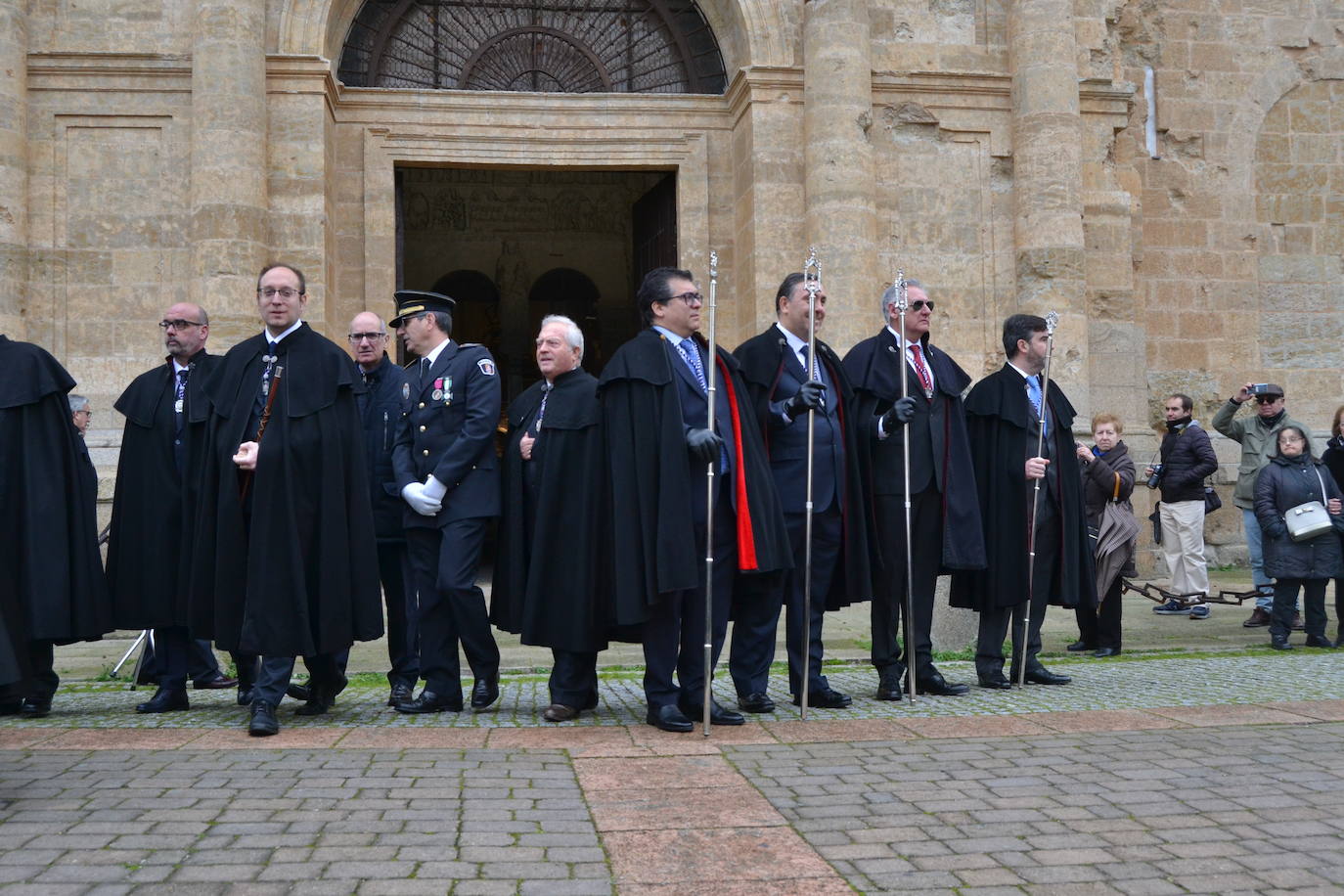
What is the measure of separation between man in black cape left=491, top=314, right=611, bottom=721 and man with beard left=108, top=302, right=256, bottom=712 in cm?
143

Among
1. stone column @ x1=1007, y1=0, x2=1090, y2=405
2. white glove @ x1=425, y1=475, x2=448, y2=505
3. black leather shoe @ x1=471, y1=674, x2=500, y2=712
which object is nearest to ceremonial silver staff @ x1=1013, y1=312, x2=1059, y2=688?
black leather shoe @ x1=471, y1=674, x2=500, y2=712

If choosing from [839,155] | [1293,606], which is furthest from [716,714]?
[839,155]

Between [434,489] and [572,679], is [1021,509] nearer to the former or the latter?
[572,679]

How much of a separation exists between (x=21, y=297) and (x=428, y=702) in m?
7.82

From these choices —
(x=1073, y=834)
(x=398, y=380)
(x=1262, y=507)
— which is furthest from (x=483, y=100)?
(x=1073, y=834)

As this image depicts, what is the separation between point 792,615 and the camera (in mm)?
6355

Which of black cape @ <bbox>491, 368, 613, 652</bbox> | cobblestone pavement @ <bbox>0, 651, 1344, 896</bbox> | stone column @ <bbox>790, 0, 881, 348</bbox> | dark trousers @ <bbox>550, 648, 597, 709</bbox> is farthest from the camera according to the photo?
stone column @ <bbox>790, 0, 881, 348</bbox>

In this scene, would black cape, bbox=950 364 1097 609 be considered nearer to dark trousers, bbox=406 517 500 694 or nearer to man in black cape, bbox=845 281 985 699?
man in black cape, bbox=845 281 985 699

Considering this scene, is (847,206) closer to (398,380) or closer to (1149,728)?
(398,380)

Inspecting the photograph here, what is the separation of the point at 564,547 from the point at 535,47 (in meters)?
8.89

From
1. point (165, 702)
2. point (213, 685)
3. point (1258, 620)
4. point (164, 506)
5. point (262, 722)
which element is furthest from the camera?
point (1258, 620)

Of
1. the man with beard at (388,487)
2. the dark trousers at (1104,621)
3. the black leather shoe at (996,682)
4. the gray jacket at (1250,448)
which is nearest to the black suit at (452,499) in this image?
the man with beard at (388,487)

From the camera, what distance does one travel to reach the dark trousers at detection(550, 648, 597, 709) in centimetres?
603

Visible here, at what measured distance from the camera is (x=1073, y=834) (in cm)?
395
